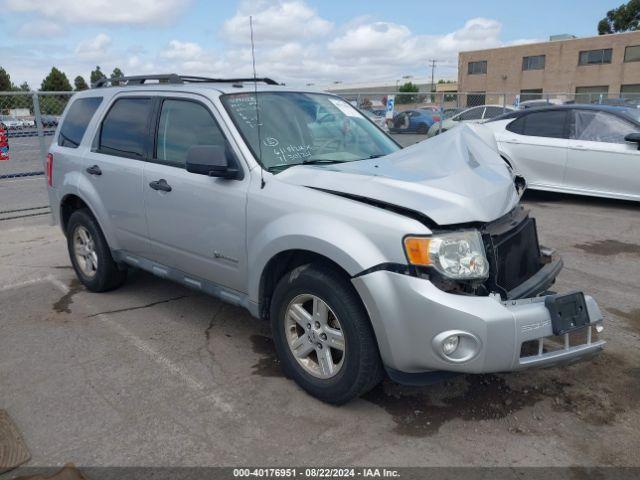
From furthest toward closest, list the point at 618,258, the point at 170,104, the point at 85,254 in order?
the point at 618,258 → the point at 85,254 → the point at 170,104

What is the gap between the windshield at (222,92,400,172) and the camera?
384 centimetres

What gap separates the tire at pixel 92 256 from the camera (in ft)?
16.9

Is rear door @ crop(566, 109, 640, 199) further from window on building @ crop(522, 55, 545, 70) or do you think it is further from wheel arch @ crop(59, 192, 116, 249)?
window on building @ crop(522, 55, 545, 70)

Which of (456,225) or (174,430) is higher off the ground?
(456,225)

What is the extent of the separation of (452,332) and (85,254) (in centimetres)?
399

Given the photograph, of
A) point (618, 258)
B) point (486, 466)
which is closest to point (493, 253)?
point (486, 466)

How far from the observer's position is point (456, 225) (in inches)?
118

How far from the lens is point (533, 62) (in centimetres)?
5662

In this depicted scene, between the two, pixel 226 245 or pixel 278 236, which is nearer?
pixel 278 236

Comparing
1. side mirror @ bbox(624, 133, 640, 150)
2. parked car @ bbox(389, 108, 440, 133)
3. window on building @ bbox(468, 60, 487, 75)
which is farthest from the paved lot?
window on building @ bbox(468, 60, 487, 75)

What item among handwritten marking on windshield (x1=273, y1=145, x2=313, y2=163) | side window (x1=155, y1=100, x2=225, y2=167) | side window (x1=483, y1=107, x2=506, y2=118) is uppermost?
side window (x1=155, y1=100, x2=225, y2=167)

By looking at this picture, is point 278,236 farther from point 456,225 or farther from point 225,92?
point 225,92

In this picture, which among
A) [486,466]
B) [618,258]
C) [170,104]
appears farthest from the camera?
[618,258]

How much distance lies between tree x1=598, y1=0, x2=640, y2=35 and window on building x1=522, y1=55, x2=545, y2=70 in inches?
846
